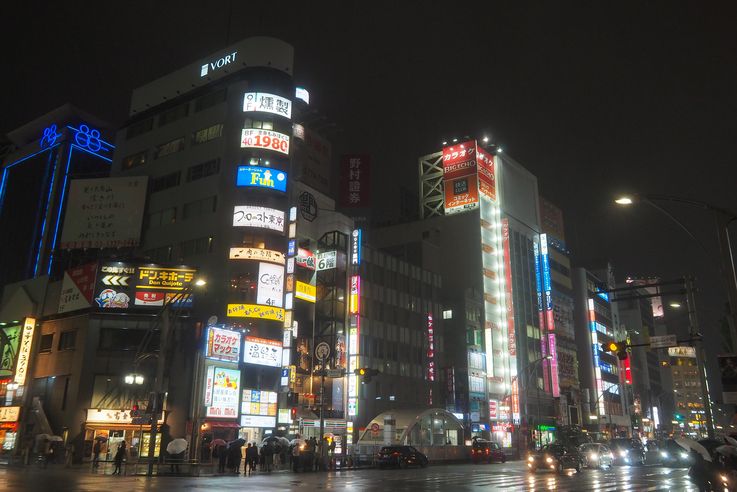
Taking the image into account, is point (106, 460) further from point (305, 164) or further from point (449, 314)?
point (449, 314)

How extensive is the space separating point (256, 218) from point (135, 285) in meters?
12.1

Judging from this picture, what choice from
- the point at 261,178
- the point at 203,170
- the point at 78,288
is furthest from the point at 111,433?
the point at 203,170

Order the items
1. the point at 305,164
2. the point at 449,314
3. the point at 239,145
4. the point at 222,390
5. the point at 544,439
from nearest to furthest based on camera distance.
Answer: the point at 222,390 < the point at 239,145 < the point at 305,164 < the point at 449,314 < the point at 544,439

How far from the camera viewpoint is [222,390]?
46.1m

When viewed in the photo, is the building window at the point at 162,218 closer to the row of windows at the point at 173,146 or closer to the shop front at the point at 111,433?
the row of windows at the point at 173,146

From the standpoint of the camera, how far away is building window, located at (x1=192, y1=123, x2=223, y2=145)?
202 ft

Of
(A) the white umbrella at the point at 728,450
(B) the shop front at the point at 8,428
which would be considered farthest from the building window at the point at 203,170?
(A) the white umbrella at the point at 728,450

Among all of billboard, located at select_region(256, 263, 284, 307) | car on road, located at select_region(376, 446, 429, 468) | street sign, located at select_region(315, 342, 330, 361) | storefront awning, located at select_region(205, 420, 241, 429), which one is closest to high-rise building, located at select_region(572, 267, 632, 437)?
street sign, located at select_region(315, 342, 330, 361)

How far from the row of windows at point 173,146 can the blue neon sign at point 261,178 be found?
6842 millimetres

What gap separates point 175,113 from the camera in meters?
67.3

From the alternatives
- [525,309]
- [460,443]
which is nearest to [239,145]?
[460,443]

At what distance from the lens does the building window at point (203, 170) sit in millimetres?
60125

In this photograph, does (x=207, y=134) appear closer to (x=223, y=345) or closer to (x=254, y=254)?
(x=254, y=254)

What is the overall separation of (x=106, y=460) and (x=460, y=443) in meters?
32.8
